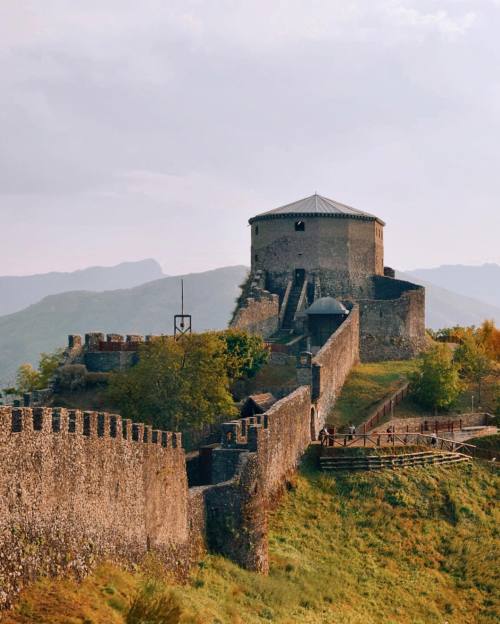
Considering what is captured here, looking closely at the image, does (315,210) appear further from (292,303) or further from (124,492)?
(124,492)

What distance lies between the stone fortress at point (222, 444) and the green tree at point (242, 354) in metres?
3.64

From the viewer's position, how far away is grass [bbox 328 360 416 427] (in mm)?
60938

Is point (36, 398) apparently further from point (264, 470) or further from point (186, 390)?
point (264, 470)

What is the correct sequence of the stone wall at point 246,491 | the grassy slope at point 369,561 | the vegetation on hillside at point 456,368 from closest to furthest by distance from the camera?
the grassy slope at point 369,561, the stone wall at point 246,491, the vegetation on hillside at point 456,368

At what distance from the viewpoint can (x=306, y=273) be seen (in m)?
77.9

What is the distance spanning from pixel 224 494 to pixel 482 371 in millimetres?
32594

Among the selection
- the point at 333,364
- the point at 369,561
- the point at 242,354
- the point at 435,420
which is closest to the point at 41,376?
the point at 242,354

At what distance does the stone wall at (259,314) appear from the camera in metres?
71.9

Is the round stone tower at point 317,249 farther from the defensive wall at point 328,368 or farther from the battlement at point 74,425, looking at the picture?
the battlement at point 74,425

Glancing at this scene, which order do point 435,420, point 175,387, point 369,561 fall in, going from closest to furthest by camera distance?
1. point 369,561
2. point 175,387
3. point 435,420

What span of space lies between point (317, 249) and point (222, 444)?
1390 inches

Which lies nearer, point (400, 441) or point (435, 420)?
point (400, 441)

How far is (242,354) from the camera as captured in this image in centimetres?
6303

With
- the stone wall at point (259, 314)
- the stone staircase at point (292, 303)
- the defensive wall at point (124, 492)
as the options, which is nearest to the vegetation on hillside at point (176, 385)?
the defensive wall at point (124, 492)
